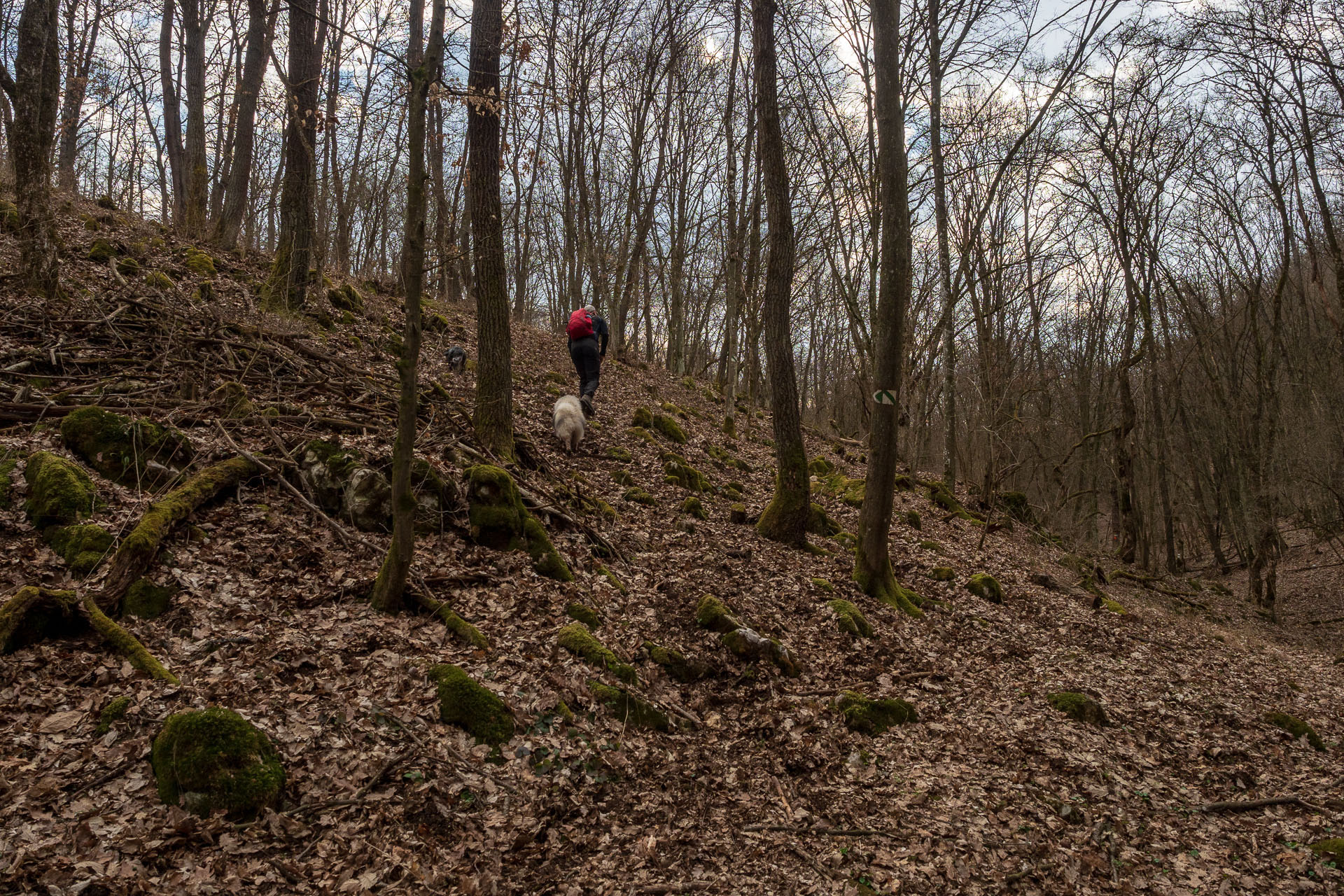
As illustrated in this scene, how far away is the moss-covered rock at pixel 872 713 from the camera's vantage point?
16.7 feet

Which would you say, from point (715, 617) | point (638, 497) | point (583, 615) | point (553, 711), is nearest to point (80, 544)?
point (553, 711)

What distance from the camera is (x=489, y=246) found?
7109 millimetres

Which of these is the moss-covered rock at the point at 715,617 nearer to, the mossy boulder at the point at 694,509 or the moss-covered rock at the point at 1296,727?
the mossy boulder at the point at 694,509

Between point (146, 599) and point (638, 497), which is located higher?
point (638, 497)

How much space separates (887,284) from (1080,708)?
454 cm

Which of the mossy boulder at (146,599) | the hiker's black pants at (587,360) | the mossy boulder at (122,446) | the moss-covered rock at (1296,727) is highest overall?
the hiker's black pants at (587,360)

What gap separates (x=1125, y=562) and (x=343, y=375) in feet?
56.0

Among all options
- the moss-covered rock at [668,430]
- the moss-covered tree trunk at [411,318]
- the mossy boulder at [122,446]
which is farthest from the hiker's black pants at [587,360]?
the moss-covered tree trunk at [411,318]

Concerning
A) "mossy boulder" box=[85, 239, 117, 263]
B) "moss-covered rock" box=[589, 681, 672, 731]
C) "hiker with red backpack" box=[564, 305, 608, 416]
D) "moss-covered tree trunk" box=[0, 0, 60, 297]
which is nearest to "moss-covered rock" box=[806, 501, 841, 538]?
"hiker with red backpack" box=[564, 305, 608, 416]

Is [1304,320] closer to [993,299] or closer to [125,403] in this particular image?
[993,299]

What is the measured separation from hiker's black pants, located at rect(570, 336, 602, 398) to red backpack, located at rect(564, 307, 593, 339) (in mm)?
77

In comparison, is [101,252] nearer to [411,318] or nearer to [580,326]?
[580,326]

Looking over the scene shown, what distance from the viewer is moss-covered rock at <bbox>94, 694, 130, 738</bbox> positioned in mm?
3230

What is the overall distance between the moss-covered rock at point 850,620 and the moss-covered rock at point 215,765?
5.06 meters
